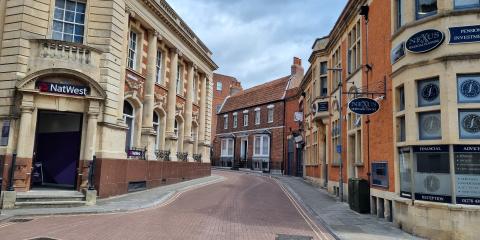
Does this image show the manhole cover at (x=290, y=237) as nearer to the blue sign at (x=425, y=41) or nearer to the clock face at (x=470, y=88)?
the clock face at (x=470, y=88)

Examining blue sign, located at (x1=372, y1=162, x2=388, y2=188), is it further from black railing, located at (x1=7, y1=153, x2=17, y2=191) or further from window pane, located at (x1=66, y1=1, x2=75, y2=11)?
window pane, located at (x1=66, y1=1, x2=75, y2=11)

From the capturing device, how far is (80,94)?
15.0 metres

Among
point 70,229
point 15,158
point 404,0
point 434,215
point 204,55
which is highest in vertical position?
point 204,55

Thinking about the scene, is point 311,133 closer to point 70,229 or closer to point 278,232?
point 278,232

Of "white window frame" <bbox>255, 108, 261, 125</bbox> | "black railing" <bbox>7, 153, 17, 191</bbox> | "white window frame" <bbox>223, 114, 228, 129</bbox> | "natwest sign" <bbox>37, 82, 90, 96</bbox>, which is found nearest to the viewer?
"black railing" <bbox>7, 153, 17, 191</bbox>

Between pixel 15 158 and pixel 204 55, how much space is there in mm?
18304

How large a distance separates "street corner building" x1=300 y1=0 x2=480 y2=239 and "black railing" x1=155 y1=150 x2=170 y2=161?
12065 millimetres

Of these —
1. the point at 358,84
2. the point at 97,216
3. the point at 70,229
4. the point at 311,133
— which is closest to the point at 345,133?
the point at 358,84

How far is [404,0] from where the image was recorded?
1103cm

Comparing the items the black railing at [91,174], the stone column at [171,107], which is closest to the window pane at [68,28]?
the black railing at [91,174]

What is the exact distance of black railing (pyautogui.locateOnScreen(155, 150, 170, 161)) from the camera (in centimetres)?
2216

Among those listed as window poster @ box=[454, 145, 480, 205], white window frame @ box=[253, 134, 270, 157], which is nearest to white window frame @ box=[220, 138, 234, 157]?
white window frame @ box=[253, 134, 270, 157]

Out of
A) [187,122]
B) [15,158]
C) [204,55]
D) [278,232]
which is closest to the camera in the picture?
[278,232]

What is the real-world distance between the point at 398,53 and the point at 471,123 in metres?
3.01
